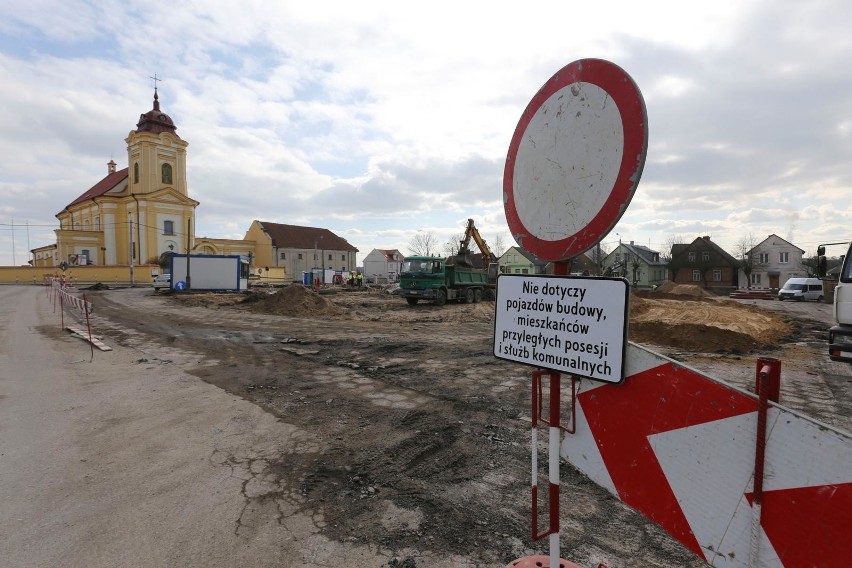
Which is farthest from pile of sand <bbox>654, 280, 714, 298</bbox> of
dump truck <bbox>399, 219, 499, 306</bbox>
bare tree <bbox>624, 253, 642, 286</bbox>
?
bare tree <bbox>624, 253, 642, 286</bbox>

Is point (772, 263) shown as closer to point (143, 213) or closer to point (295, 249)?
point (295, 249)

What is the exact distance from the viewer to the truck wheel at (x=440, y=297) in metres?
23.3

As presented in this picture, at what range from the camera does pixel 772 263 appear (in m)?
66.9

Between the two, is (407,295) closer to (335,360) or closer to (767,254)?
(335,360)

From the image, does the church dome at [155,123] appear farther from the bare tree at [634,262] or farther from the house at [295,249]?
the bare tree at [634,262]

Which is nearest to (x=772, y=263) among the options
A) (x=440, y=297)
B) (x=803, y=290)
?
(x=803, y=290)

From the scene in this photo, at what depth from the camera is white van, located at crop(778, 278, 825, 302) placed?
34406 millimetres

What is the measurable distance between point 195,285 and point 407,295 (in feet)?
57.5

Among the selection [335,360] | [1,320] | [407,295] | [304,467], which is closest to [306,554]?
[304,467]

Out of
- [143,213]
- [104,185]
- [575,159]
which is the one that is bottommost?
[575,159]

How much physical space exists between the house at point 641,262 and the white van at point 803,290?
3723cm

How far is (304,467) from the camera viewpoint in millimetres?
4086

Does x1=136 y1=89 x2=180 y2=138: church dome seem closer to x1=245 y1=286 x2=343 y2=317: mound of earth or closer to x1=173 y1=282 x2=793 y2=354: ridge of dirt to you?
x1=173 y1=282 x2=793 y2=354: ridge of dirt

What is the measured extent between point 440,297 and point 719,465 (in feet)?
71.2
